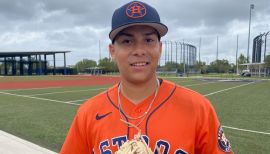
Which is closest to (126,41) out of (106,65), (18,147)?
(18,147)

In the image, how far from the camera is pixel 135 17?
1800mm

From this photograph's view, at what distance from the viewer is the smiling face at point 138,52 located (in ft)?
6.07

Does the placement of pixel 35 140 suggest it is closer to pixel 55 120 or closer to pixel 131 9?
pixel 55 120

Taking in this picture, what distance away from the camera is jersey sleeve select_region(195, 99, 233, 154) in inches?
68.4

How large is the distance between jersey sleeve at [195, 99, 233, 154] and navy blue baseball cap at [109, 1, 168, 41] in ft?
2.04

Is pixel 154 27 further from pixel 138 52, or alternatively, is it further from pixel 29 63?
pixel 29 63

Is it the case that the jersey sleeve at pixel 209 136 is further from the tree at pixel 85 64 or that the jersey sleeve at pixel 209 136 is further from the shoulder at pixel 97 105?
the tree at pixel 85 64

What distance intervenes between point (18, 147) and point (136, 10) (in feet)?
15.5

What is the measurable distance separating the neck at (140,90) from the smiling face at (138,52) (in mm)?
43

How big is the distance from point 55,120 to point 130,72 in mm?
7065

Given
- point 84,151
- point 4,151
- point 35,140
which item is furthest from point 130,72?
point 35,140

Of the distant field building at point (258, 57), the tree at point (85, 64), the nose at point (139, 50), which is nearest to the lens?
the nose at point (139, 50)

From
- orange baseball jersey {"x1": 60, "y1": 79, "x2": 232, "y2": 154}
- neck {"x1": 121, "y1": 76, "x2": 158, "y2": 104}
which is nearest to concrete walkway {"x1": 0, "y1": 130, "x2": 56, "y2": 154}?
orange baseball jersey {"x1": 60, "y1": 79, "x2": 232, "y2": 154}

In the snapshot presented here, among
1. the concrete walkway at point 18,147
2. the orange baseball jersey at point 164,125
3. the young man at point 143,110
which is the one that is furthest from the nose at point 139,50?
the concrete walkway at point 18,147
